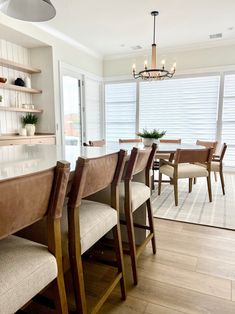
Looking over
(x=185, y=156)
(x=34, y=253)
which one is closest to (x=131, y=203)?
(x=34, y=253)

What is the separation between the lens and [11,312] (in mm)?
722

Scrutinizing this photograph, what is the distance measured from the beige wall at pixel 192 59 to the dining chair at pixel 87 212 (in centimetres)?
476

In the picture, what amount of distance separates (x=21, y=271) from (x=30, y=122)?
3952 millimetres

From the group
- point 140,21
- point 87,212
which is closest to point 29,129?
point 140,21

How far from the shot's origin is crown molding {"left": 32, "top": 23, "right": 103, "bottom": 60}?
13.1ft

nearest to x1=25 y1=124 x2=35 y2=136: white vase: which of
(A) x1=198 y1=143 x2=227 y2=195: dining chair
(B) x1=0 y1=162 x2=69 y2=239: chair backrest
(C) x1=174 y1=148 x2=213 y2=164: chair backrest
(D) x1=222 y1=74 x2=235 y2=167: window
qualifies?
(C) x1=174 y1=148 x2=213 y2=164: chair backrest

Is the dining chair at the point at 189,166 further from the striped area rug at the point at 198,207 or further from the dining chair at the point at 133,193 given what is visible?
the dining chair at the point at 133,193

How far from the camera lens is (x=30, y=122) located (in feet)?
14.3

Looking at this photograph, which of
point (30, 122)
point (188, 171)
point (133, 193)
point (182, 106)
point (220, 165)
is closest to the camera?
point (133, 193)

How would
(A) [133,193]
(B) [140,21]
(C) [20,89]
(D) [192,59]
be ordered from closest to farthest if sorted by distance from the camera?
(A) [133,193] → (B) [140,21] → (C) [20,89] → (D) [192,59]

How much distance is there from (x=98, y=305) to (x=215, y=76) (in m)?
5.17

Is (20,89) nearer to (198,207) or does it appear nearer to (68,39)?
(68,39)

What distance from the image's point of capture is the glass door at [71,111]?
4789 millimetres

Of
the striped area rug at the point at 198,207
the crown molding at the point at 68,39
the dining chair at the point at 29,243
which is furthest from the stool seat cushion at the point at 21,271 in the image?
the crown molding at the point at 68,39
